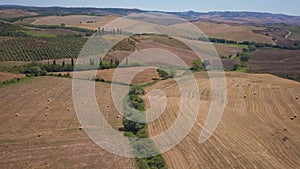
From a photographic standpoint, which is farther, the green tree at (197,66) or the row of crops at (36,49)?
the row of crops at (36,49)

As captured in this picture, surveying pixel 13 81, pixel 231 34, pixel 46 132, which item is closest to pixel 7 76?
pixel 13 81

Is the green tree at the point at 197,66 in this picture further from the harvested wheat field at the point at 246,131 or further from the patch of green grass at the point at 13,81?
the patch of green grass at the point at 13,81

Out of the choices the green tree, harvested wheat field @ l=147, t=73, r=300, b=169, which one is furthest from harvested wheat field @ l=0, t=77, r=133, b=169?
the green tree

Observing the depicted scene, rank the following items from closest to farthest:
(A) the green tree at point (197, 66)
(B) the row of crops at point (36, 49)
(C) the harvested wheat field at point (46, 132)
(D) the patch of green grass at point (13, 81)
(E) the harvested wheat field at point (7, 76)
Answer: (C) the harvested wheat field at point (46, 132) < (D) the patch of green grass at point (13, 81) < (E) the harvested wheat field at point (7, 76) < (A) the green tree at point (197, 66) < (B) the row of crops at point (36, 49)

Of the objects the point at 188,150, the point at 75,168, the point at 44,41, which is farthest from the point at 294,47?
the point at 75,168

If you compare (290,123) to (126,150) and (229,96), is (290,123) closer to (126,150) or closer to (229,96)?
(229,96)

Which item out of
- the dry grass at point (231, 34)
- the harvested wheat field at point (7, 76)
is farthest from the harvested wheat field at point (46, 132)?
the dry grass at point (231, 34)

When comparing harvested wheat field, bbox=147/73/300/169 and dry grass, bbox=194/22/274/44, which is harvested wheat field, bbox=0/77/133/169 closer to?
harvested wheat field, bbox=147/73/300/169
